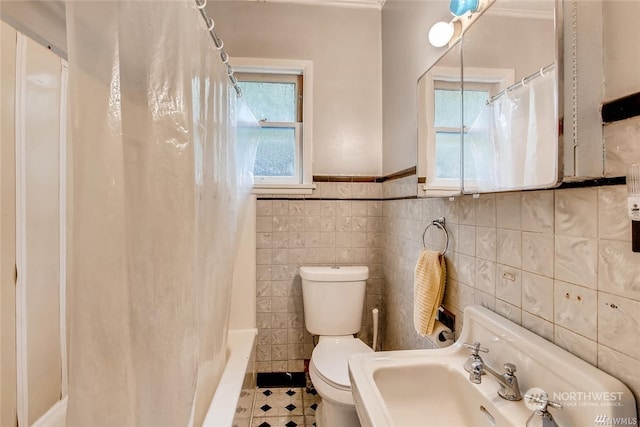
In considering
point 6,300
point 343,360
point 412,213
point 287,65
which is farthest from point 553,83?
point 6,300

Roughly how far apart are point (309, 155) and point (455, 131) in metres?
1.09

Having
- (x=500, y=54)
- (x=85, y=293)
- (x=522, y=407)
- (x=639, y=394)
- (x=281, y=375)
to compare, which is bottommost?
(x=281, y=375)

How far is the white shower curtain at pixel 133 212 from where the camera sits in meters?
0.57

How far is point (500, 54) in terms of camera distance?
90 centimetres

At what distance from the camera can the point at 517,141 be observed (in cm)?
85

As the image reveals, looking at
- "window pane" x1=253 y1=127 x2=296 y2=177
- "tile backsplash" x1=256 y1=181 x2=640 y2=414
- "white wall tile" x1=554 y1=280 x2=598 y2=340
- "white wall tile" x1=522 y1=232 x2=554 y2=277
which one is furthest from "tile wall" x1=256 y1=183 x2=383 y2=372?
"white wall tile" x1=554 y1=280 x2=598 y2=340

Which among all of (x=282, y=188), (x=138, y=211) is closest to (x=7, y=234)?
(x=138, y=211)

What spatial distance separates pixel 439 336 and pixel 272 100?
1827 millimetres

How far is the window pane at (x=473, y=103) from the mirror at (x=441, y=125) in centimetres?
4

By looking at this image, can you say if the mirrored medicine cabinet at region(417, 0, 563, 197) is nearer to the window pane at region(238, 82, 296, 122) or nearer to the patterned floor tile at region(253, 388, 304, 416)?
the window pane at region(238, 82, 296, 122)

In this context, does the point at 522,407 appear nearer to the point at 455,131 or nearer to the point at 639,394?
the point at 639,394

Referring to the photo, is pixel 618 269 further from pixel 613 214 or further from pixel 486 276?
pixel 486 276

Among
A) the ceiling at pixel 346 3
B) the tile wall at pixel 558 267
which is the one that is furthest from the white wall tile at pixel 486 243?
the ceiling at pixel 346 3

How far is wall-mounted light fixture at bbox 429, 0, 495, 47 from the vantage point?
3.39ft
